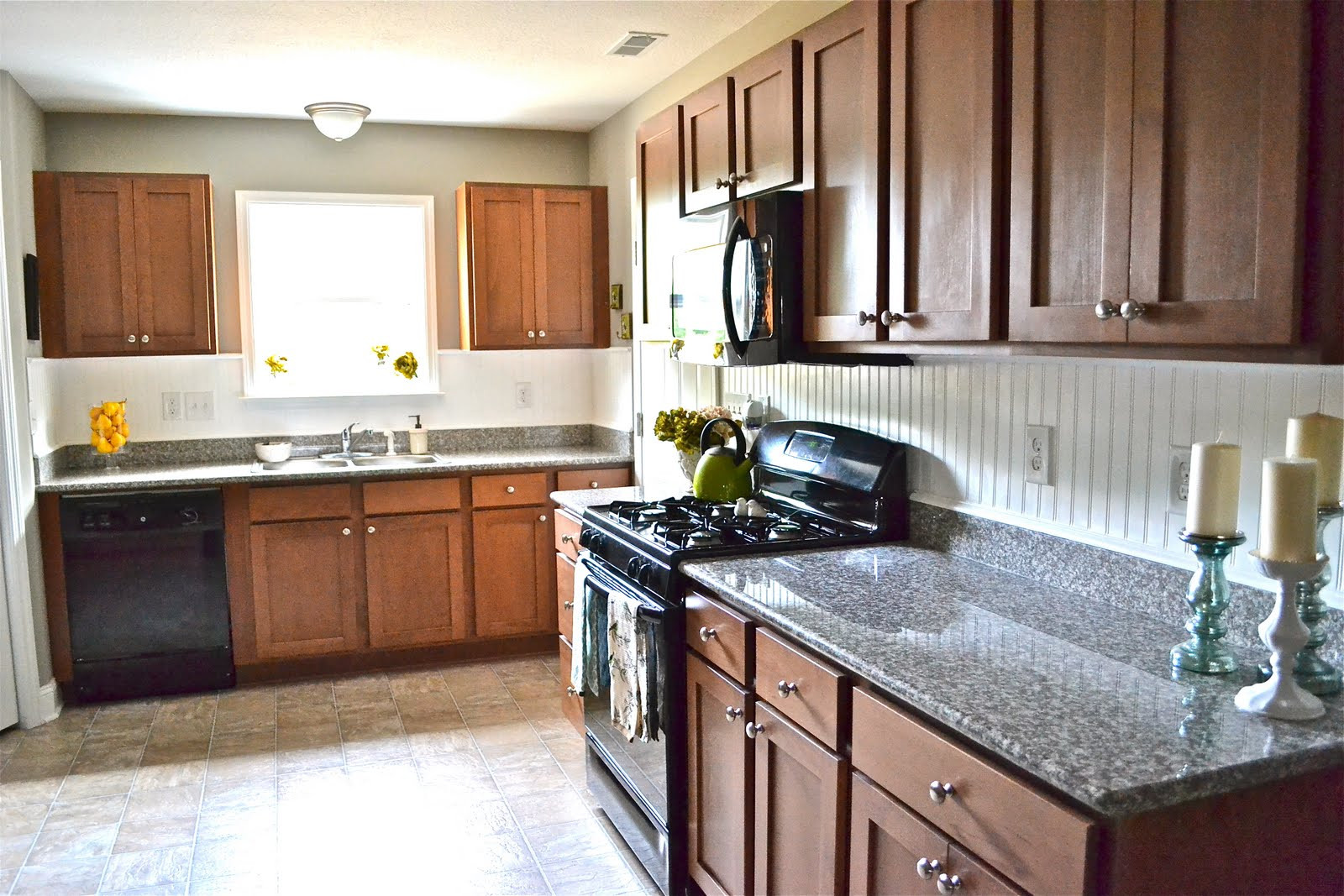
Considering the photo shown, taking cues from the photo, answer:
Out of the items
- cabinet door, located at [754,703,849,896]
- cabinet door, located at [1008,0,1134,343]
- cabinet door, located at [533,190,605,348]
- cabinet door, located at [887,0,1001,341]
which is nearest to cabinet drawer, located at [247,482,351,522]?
cabinet door, located at [533,190,605,348]

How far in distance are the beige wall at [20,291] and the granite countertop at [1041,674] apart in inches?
112

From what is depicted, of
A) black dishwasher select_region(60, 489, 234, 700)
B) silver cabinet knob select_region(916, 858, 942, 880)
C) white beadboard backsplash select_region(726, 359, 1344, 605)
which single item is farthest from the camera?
black dishwasher select_region(60, 489, 234, 700)

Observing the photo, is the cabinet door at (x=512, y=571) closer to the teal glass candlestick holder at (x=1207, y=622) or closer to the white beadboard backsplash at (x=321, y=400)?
the white beadboard backsplash at (x=321, y=400)

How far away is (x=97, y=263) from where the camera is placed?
4.29 meters

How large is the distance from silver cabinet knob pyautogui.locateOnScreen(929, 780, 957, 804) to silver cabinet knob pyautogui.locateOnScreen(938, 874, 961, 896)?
0.34 ft

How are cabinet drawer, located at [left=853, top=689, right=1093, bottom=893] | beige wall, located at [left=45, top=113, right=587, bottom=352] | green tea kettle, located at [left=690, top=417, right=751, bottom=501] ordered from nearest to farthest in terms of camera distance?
cabinet drawer, located at [left=853, top=689, right=1093, bottom=893] → green tea kettle, located at [left=690, top=417, right=751, bottom=501] → beige wall, located at [left=45, top=113, right=587, bottom=352]

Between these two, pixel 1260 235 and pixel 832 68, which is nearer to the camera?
pixel 1260 235

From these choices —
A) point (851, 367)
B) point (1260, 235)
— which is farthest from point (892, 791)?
point (851, 367)

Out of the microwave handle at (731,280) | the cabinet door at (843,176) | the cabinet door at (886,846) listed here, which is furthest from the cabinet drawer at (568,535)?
the cabinet door at (886,846)

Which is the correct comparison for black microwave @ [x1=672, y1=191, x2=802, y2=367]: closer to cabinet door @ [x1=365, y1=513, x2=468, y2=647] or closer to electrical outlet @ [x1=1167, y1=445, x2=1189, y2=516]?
electrical outlet @ [x1=1167, y1=445, x2=1189, y2=516]

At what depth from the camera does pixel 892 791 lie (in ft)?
5.51

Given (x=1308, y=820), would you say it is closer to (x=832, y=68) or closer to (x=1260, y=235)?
(x=1260, y=235)

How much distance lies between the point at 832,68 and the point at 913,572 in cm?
116

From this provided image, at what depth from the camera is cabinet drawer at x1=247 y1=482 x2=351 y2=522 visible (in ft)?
14.1
